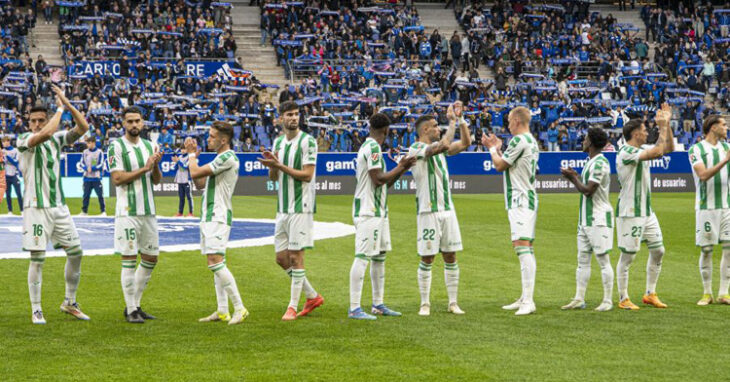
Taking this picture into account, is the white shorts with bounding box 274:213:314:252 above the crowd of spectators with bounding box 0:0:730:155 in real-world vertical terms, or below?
below

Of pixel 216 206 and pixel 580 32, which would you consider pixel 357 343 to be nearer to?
pixel 216 206

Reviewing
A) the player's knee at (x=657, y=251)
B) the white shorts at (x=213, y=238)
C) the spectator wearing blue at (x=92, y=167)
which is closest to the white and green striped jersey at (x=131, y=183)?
the white shorts at (x=213, y=238)

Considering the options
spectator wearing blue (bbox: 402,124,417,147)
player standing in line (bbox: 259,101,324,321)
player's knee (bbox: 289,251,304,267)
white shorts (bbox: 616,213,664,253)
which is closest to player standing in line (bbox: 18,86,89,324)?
player standing in line (bbox: 259,101,324,321)

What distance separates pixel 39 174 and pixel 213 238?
2112 millimetres

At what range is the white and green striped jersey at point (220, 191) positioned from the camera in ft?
33.1

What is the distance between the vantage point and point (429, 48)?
157 feet

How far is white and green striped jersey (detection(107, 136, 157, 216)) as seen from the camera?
1028cm

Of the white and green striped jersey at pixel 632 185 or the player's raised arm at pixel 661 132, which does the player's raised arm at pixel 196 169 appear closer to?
the white and green striped jersey at pixel 632 185

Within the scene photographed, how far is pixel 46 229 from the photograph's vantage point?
10227 mm

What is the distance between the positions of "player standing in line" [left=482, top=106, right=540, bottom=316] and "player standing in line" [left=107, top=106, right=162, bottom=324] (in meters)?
4.01

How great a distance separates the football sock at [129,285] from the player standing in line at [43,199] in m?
0.57

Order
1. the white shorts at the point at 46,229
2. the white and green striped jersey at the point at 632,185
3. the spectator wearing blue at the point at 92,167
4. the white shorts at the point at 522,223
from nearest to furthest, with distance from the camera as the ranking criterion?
1. the white shorts at the point at 46,229
2. the white shorts at the point at 522,223
3. the white and green striped jersey at the point at 632,185
4. the spectator wearing blue at the point at 92,167

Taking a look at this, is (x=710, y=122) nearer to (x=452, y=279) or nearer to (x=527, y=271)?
(x=527, y=271)

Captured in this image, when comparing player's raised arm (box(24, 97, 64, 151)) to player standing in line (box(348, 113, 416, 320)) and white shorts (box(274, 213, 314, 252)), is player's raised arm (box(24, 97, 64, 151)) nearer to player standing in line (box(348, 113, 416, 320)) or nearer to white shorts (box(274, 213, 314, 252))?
white shorts (box(274, 213, 314, 252))
